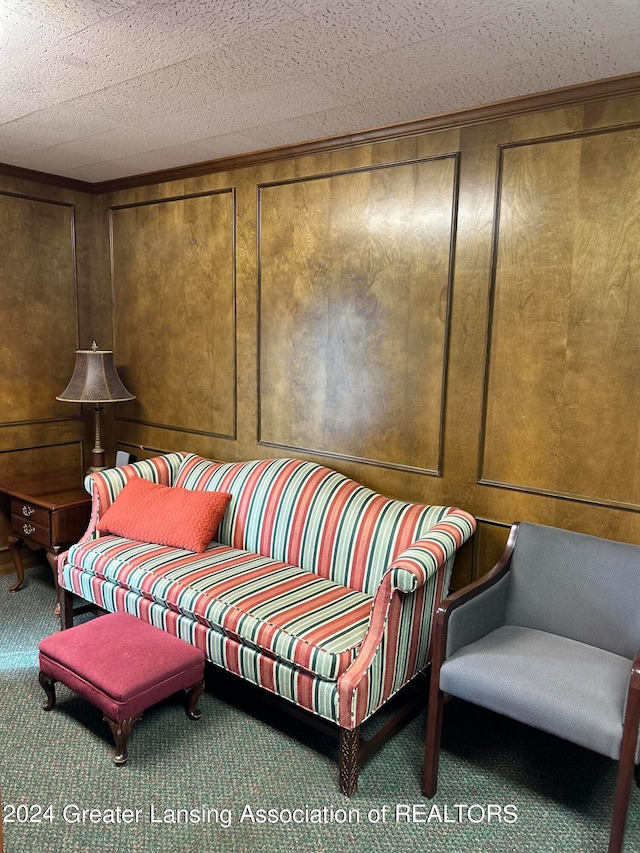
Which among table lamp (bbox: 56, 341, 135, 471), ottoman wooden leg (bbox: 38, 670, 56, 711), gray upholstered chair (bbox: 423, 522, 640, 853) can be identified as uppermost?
table lamp (bbox: 56, 341, 135, 471)

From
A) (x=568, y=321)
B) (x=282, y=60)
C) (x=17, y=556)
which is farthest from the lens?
(x=17, y=556)

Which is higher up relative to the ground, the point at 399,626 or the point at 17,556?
the point at 399,626

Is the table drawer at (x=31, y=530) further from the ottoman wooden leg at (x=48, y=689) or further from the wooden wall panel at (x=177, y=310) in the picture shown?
the ottoman wooden leg at (x=48, y=689)

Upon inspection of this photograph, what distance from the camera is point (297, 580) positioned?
2529 mm

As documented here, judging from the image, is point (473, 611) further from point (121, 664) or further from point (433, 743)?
point (121, 664)

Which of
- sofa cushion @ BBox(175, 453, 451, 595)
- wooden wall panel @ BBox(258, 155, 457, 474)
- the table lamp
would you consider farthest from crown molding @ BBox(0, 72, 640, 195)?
sofa cushion @ BBox(175, 453, 451, 595)

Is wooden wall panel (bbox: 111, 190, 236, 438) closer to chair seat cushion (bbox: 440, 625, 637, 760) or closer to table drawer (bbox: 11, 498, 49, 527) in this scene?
table drawer (bbox: 11, 498, 49, 527)

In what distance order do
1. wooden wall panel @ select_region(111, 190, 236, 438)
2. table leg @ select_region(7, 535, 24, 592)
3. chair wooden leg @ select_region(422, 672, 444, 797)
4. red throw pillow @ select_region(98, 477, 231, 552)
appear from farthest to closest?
table leg @ select_region(7, 535, 24, 592)
wooden wall panel @ select_region(111, 190, 236, 438)
red throw pillow @ select_region(98, 477, 231, 552)
chair wooden leg @ select_region(422, 672, 444, 797)

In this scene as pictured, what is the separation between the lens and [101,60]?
1.94m

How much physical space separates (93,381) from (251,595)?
1.67 m

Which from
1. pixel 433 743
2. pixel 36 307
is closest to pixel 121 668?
pixel 433 743

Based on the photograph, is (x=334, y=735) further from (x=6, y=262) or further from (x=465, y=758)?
(x=6, y=262)

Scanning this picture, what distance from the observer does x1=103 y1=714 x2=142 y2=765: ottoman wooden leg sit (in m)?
2.02

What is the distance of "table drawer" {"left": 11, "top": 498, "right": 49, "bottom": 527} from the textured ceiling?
1.75 meters
